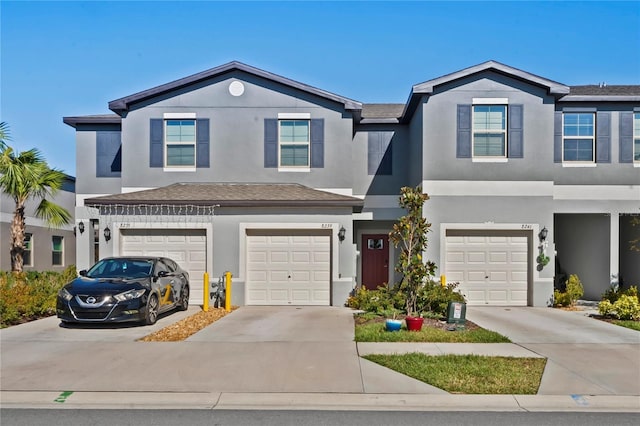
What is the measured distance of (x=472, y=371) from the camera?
7.62 meters

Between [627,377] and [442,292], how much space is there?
5.90 meters

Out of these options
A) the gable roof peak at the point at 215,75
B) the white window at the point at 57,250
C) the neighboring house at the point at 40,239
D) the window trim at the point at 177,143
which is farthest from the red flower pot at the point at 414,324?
the white window at the point at 57,250

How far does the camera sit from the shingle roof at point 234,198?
15086 mm

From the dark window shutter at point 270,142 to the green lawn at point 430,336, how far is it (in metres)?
7.86

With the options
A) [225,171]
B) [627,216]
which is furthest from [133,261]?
[627,216]

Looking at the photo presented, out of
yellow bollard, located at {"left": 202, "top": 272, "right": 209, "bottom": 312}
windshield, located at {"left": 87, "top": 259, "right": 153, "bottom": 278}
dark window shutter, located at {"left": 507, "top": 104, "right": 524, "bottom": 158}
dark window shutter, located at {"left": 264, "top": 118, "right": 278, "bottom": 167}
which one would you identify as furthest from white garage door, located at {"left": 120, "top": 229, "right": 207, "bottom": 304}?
dark window shutter, located at {"left": 507, "top": 104, "right": 524, "bottom": 158}

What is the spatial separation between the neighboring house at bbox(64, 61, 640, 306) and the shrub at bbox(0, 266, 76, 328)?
215 centimetres

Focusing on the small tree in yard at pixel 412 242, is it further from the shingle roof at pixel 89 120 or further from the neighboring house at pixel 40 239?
the neighboring house at pixel 40 239

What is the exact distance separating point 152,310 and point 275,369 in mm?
5206

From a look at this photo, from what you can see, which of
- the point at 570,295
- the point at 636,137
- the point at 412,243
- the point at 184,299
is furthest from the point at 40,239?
the point at 636,137

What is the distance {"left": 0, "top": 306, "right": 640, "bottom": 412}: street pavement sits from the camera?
650 centimetres

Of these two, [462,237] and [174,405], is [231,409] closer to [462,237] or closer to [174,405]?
[174,405]

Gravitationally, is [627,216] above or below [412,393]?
above

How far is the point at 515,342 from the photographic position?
998 cm
